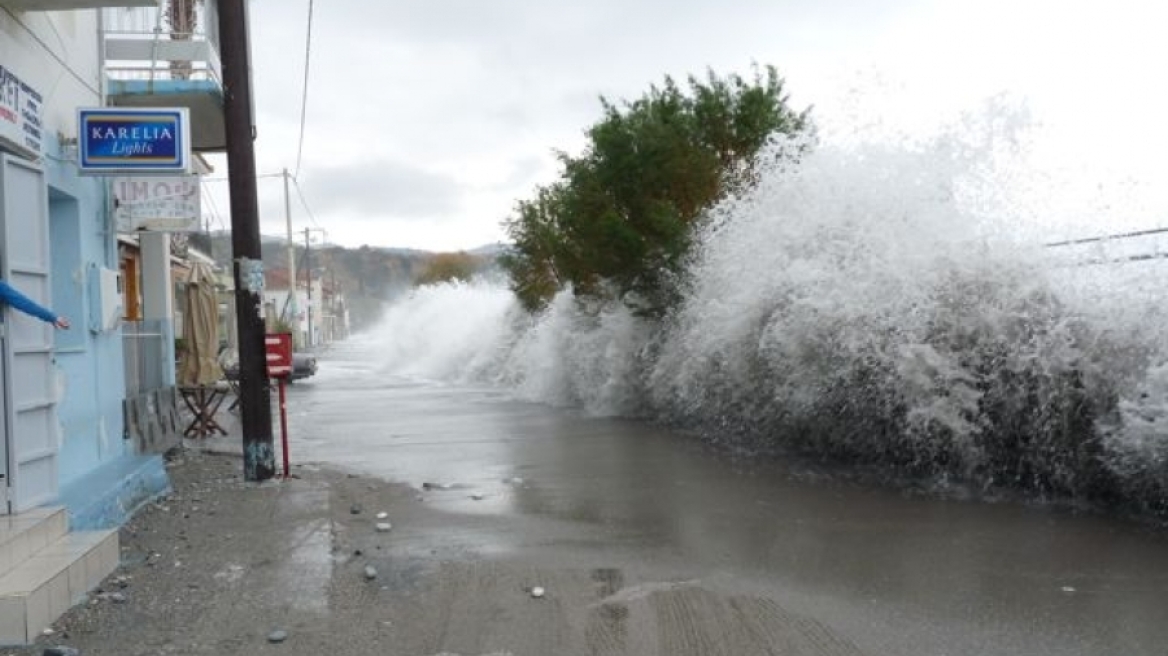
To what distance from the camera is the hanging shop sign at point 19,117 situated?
23.2ft

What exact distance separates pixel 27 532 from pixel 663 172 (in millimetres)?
12093

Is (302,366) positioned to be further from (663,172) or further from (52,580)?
(52,580)

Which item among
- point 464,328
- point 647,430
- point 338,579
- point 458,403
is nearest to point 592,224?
point 647,430

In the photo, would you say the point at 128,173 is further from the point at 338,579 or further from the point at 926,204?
the point at 926,204

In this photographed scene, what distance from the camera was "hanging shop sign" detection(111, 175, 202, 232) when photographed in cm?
1016

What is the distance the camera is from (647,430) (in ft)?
51.0

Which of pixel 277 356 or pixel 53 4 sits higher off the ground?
pixel 53 4

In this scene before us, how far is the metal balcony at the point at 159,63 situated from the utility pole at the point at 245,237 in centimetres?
58

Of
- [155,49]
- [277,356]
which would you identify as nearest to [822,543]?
[277,356]

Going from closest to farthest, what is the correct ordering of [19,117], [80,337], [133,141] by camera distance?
[19,117] → [80,337] → [133,141]

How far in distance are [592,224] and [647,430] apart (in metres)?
4.16

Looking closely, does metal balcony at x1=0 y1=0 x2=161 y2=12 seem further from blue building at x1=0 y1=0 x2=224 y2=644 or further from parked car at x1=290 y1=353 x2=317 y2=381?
parked car at x1=290 y1=353 x2=317 y2=381

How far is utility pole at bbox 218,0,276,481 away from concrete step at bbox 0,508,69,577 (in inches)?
150

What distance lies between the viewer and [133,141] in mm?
9039
